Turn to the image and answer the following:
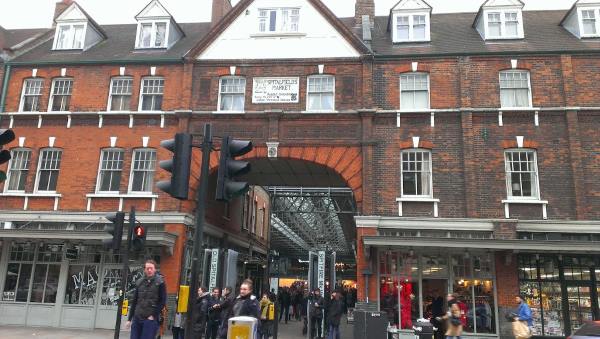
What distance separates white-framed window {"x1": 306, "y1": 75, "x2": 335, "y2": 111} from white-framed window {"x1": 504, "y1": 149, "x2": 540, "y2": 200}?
22.2 feet

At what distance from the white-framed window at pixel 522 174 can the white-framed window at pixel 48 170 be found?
1743 cm

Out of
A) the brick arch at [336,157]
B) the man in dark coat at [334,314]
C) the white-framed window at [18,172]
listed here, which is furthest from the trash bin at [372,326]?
the white-framed window at [18,172]

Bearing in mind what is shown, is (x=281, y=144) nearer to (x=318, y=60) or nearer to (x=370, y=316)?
(x=318, y=60)

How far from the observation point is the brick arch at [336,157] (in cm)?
1836

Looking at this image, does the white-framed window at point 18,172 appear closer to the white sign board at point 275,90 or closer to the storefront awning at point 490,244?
the white sign board at point 275,90

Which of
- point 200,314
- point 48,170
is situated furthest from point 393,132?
point 48,170

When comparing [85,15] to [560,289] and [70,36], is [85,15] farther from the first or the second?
[560,289]

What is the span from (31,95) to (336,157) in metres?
13.3

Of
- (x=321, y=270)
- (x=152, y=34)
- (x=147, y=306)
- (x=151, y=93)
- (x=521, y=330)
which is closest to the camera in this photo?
(x=147, y=306)

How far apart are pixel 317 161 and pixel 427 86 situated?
5.07m

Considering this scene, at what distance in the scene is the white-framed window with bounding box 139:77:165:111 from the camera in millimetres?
20344

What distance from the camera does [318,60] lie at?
1964 cm

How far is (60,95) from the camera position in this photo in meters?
21.0

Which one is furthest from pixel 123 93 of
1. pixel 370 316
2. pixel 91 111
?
pixel 370 316
